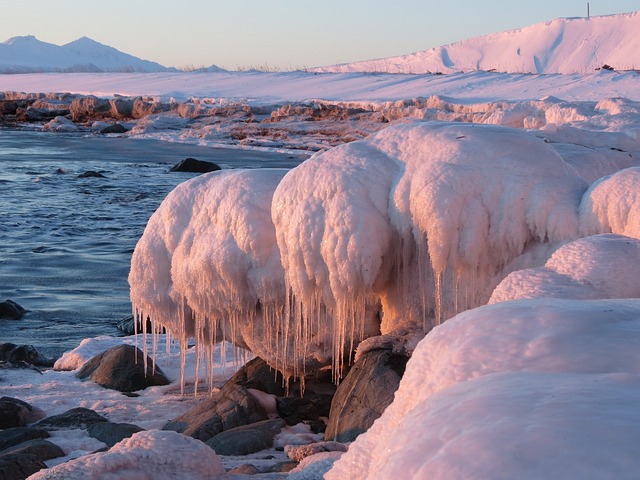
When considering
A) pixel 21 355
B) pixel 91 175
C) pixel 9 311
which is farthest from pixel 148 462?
pixel 91 175

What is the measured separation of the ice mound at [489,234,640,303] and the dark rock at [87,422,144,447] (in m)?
2.38

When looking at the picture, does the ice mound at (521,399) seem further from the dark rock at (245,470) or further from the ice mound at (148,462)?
the dark rock at (245,470)

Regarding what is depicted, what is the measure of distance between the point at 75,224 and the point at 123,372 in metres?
7.65

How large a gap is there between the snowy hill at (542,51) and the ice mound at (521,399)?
155ft

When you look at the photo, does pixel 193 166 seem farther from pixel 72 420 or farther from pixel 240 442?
pixel 240 442

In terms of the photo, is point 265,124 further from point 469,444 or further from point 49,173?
point 469,444

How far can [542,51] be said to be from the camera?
194 ft

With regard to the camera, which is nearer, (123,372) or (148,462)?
(148,462)

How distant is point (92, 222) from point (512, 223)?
1028 cm

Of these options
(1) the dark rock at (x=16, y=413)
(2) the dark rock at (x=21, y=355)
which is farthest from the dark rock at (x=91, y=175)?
(1) the dark rock at (x=16, y=413)

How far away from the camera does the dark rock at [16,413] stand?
207 inches

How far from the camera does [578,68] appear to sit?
53250mm

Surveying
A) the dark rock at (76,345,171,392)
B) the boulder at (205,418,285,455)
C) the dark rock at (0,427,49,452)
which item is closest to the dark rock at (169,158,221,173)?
the dark rock at (76,345,171,392)

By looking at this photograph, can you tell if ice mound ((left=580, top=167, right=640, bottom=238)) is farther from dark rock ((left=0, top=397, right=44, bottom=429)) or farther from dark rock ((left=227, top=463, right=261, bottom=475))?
dark rock ((left=0, top=397, right=44, bottom=429))
